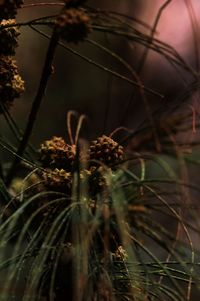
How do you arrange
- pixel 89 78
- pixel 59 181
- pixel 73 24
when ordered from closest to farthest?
pixel 73 24, pixel 59 181, pixel 89 78

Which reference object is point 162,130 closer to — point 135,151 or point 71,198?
point 135,151

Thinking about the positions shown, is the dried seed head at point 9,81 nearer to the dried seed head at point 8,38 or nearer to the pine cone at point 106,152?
the dried seed head at point 8,38

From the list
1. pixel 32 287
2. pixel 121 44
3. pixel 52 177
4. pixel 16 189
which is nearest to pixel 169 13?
pixel 121 44

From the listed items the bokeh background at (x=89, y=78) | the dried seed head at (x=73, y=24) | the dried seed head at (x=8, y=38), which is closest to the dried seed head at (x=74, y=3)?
the dried seed head at (x=73, y=24)

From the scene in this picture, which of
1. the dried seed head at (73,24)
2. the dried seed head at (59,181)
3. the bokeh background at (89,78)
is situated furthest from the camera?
the bokeh background at (89,78)

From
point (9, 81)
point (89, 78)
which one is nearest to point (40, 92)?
point (9, 81)

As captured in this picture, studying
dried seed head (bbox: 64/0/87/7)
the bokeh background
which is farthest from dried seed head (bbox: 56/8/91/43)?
the bokeh background

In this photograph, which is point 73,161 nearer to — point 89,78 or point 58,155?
point 58,155
